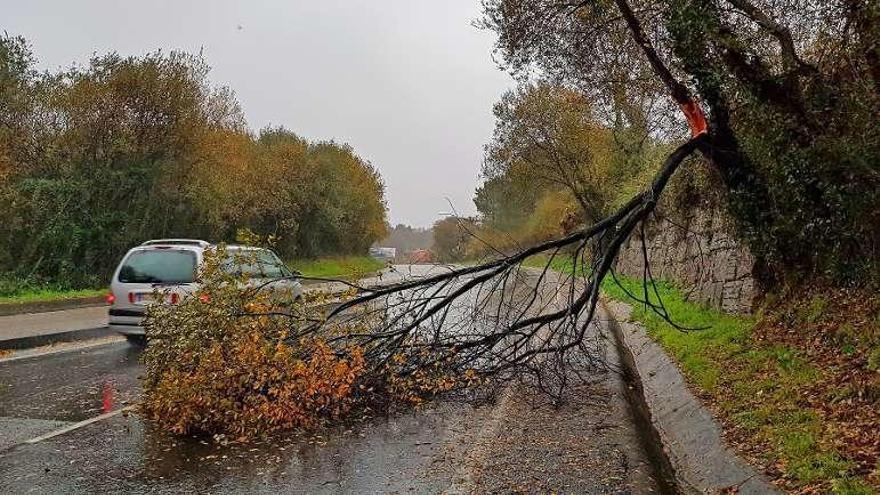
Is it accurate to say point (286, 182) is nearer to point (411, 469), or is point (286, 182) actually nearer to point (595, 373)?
point (595, 373)

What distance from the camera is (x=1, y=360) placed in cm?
1081

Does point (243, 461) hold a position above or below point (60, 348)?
below

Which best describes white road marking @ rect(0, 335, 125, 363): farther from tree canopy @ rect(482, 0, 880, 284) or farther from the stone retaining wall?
the stone retaining wall

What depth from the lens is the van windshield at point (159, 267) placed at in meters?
11.5

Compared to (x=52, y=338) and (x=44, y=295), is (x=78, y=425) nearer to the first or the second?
(x=52, y=338)

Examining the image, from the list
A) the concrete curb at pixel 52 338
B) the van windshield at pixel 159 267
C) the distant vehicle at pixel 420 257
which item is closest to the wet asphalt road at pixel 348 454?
the distant vehicle at pixel 420 257

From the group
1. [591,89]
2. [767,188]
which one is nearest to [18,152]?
[591,89]

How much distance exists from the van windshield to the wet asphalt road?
3.23 meters

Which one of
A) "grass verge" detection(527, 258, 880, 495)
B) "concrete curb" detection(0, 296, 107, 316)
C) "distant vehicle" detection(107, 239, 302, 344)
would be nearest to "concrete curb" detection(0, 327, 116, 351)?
"distant vehicle" detection(107, 239, 302, 344)

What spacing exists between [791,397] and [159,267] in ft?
31.5

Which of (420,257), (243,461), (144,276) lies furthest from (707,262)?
(243,461)

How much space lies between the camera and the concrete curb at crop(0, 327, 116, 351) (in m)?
12.1

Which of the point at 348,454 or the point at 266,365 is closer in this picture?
the point at 348,454

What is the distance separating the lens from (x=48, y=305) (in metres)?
18.0
